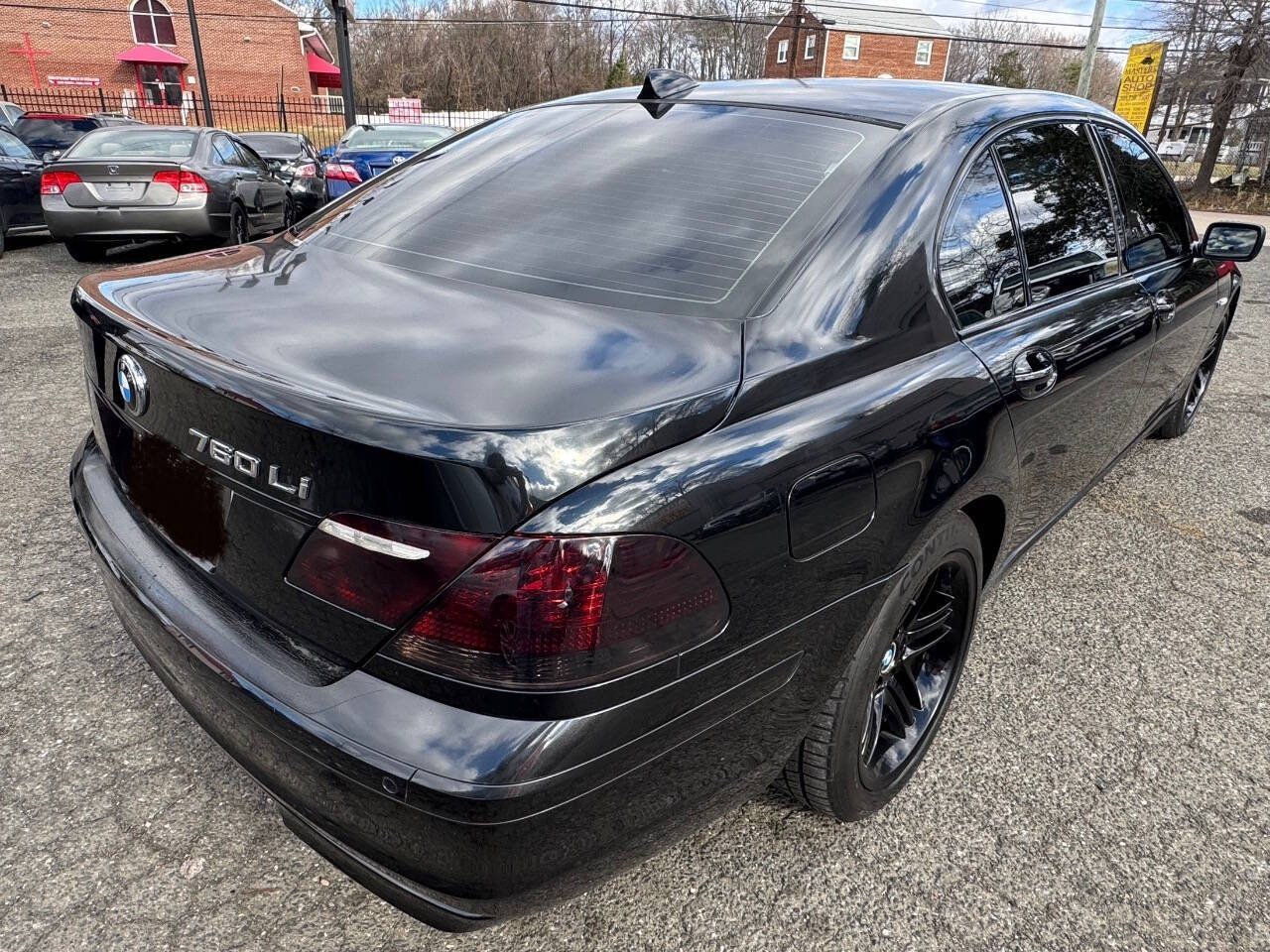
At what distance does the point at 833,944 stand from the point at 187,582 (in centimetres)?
149

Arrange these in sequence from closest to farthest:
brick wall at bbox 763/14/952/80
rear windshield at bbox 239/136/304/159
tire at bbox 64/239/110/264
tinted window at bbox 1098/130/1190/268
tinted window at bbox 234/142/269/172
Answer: tinted window at bbox 1098/130/1190/268, tire at bbox 64/239/110/264, tinted window at bbox 234/142/269/172, rear windshield at bbox 239/136/304/159, brick wall at bbox 763/14/952/80

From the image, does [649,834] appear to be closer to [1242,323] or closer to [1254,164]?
[1242,323]

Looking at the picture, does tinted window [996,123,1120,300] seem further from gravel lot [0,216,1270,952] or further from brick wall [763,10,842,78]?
brick wall [763,10,842,78]

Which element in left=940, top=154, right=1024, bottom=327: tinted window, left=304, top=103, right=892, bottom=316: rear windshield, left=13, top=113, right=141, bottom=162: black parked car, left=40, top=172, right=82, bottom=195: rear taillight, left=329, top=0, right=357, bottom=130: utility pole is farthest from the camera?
left=329, top=0, right=357, bottom=130: utility pole

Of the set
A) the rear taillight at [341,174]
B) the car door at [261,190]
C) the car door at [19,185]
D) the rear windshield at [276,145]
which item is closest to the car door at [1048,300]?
the rear taillight at [341,174]

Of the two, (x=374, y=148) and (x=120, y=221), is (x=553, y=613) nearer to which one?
(x=120, y=221)

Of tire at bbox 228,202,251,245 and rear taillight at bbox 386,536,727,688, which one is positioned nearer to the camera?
rear taillight at bbox 386,536,727,688

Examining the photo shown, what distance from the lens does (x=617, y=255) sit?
1.78 metres

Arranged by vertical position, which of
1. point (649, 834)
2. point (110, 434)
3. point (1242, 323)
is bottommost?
point (1242, 323)

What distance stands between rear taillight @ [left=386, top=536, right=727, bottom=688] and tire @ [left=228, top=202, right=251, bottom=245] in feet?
28.0

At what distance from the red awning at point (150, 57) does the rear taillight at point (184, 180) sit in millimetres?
39396

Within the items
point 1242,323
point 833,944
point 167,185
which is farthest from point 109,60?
point 833,944

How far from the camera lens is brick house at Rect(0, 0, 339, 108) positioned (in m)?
38.3

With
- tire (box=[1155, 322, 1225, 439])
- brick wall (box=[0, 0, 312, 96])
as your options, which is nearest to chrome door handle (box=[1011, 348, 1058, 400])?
tire (box=[1155, 322, 1225, 439])
